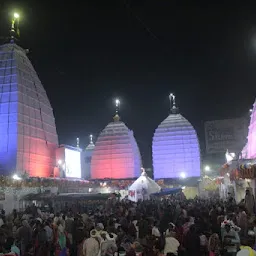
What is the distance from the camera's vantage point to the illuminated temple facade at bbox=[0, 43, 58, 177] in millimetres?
35531

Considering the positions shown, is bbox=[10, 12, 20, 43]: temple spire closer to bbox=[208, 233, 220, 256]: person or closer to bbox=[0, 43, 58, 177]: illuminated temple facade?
bbox=[0, 43, 58, 177]: illuminated temple facade

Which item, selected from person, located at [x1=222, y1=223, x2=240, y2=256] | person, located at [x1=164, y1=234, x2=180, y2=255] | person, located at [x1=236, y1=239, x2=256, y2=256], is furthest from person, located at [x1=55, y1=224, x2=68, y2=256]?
person, located at [x1=236, y1=239, x2=256, y2=256]

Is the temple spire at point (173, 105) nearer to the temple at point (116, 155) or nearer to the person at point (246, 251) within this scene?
the temple at point (116, 155)

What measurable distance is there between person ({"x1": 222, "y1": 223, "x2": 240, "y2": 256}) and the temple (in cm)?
4301

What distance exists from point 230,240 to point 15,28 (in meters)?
41.4

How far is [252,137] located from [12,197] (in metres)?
20.8

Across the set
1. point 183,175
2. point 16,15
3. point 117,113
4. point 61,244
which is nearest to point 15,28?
point 16,15

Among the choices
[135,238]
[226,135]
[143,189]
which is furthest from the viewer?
[226,135]

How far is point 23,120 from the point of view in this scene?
37.3 m

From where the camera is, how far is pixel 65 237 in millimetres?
12195

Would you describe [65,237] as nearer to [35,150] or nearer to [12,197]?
[12,197]

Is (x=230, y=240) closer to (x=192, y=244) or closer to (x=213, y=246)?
(x=213, y=246)

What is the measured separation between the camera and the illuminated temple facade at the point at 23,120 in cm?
3553

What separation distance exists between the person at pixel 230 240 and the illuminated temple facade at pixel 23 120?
91.7 feet
